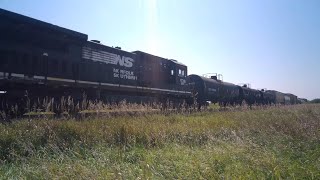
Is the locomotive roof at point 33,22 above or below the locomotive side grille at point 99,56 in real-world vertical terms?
above

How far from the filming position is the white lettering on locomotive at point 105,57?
16188 mm

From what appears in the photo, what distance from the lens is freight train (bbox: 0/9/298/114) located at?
1192 centimetres

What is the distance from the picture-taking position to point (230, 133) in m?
8.09

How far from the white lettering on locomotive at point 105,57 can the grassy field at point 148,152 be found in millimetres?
8179

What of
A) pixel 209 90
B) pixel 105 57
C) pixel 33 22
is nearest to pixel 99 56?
pixel 105 57

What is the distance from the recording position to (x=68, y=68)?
48.3ft

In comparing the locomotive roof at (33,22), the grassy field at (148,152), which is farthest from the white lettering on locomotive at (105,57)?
the grassy field at (148,152)

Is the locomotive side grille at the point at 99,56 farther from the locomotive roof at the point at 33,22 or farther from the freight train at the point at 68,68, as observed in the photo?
the locomotive roof at the point at 33,22

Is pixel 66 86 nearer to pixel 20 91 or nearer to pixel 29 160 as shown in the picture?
pixel 20 91

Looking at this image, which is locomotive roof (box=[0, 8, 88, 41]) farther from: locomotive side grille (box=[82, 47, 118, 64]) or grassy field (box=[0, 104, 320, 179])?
grassy field (box=[0, 104, 320, 179])

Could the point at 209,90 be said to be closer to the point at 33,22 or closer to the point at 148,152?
the point at 33,22

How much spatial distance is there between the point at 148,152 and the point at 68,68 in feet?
32.5

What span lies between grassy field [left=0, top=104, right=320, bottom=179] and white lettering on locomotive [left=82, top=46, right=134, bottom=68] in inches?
322

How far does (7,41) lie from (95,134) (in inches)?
283
